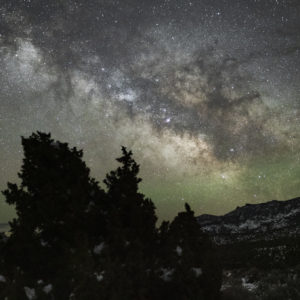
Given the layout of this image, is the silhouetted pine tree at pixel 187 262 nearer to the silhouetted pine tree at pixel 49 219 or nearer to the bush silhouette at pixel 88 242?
the bush silhouette at pixel 88 242

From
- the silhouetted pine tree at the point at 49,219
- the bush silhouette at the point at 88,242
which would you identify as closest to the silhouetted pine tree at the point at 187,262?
the bush silhouette at the point at 88,242

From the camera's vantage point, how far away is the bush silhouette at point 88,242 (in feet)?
32.7

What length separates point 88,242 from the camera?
10.5 metres

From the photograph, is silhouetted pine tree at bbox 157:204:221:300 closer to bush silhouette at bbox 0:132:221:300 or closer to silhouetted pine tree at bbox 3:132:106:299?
bush silhouette at bbox 0:132:221:300

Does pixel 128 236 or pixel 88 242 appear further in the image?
pixel 128 236

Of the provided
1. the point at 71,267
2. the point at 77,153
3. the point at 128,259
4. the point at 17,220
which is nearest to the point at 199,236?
the point at 128,259

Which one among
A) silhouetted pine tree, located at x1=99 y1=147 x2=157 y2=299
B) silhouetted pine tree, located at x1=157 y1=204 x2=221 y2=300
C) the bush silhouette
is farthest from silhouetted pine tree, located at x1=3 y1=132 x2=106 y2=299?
silhouetted pine tree, located at x1=157 y1=204 x2=221 y2=300

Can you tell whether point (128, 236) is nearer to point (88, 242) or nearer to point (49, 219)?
point (88, 242)

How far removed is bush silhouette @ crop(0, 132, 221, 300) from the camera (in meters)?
9.95

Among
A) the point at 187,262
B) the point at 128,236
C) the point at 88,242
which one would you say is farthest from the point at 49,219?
the point at 187,262

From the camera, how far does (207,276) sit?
11.2 metres

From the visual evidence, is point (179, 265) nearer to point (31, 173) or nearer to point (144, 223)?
point (144, 223)

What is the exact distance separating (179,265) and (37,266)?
16.5 feet

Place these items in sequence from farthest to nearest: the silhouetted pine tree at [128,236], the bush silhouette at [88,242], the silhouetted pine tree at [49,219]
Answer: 1. the silhouetted pine tree at [49,219]
2. the bush silhouette at [88,242]
3. the silhouetted pine tree at [128,236]
